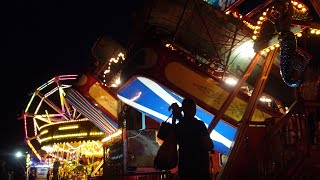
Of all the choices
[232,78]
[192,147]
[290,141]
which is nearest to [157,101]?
[232,78]

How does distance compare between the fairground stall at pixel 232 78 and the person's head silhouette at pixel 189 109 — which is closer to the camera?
the person's head silhouette at pixel 189 109

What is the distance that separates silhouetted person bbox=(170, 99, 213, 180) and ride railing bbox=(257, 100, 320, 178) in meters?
3.53

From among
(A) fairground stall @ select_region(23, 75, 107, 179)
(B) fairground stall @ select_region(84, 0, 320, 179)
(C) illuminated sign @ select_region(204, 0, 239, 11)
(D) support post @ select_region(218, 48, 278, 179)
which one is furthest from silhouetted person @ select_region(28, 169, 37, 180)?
(D) support post @ select_region(218, 48, 278, 179)

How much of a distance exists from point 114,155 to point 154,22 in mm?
6432

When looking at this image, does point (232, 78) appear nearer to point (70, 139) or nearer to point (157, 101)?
point (157, 101)

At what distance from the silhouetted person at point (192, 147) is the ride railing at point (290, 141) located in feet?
11.6

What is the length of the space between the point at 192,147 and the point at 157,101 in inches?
283

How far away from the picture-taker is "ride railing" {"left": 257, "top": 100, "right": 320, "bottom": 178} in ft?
24.7

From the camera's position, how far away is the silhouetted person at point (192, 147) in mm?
4707

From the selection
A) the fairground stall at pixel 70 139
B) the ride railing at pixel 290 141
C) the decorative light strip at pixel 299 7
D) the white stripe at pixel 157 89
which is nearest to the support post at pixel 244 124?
the ride railing at pixel 290 141

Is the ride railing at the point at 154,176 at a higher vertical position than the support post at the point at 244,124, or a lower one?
lower

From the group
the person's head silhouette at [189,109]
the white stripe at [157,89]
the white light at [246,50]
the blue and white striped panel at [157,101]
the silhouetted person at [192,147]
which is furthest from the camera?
the white light at [246,50]

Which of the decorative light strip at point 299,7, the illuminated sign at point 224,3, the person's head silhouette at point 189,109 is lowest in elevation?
the person's head silhouette at point 189,109

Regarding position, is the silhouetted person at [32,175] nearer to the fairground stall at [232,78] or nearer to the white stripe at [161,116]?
the fairground stall at [232,78]
